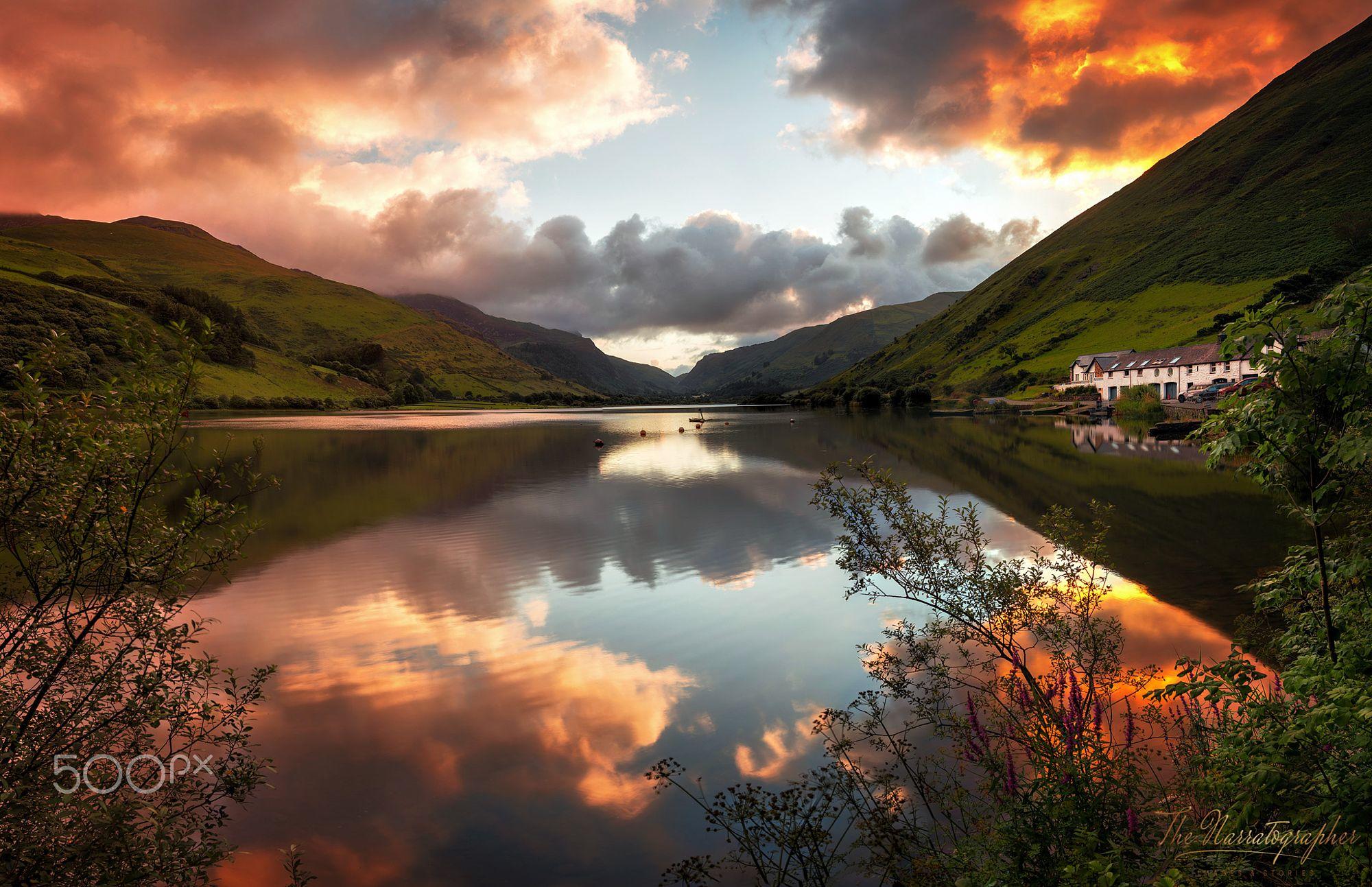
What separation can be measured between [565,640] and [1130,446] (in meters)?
69.1

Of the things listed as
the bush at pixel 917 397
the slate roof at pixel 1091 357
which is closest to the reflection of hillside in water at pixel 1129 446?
the slate roof at pixel 1091 357

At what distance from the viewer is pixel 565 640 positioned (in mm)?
17719

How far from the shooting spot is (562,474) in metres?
54.2

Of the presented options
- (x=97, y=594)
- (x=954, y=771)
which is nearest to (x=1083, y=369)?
(x=954, y=771)

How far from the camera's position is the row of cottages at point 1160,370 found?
116 meters

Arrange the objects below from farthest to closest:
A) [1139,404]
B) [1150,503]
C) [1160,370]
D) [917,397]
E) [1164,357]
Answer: [917,397] → [1164,357] → [1160,370] → [1139,404] → [1150,503]

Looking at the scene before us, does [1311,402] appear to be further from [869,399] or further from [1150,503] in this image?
[869,399]

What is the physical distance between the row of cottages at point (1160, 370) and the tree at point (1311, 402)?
126908 mm

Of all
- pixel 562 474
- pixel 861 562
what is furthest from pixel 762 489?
pixel 861 562

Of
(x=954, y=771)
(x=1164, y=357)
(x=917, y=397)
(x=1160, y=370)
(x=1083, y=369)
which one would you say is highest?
(x=1164, y=357)

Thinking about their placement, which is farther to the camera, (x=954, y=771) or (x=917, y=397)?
(x=917, y=397)

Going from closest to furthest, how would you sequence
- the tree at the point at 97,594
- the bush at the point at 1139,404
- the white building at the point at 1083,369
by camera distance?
the tree at the point at 97,594
the bush at the point at 1139,404
the white building at the point at 1083,369

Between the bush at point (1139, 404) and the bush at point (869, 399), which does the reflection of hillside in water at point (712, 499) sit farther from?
the bush at point (869, 399)

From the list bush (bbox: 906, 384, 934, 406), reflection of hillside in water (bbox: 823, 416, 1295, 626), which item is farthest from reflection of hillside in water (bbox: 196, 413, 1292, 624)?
bush (bbox: 906, 384, 934, 406)
